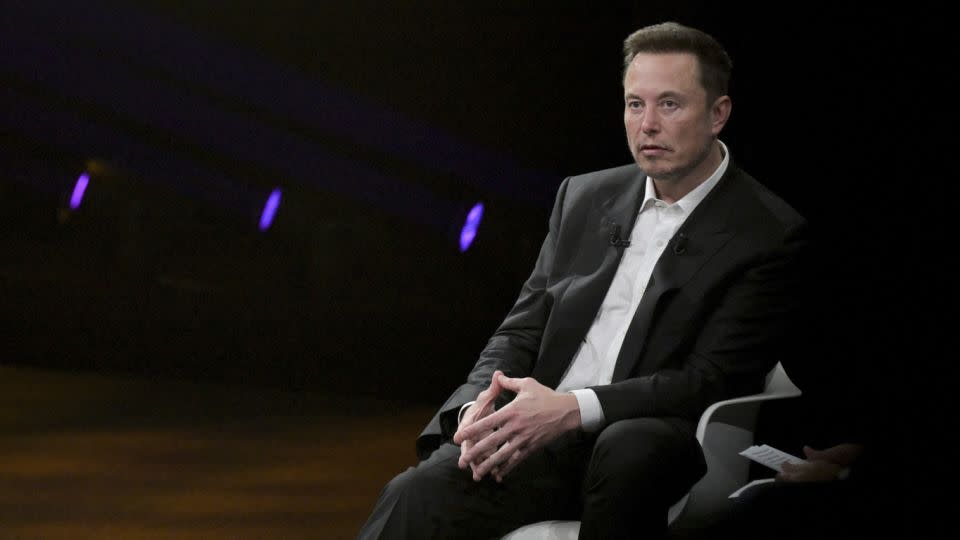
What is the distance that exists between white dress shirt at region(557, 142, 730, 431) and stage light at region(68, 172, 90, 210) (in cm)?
974

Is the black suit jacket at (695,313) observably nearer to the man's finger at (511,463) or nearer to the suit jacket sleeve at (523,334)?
the suit jacket sleeve at (523,334)

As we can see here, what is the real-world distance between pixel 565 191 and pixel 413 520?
0.79 metres

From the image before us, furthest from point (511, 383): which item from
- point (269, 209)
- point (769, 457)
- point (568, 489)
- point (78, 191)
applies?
point (78, 191)

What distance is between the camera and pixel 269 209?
11.0m

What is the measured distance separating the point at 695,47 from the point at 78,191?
9903 millimetres

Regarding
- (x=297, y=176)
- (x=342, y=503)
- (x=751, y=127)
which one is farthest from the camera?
(x=297, y=176)

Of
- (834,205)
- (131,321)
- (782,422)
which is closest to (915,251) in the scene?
(834,205)

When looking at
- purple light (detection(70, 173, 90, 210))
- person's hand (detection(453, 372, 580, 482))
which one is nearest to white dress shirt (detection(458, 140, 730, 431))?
person's hand (detection(453, 372, 580, 482))

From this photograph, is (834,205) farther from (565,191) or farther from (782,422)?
(565,191)

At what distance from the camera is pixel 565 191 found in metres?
2.33

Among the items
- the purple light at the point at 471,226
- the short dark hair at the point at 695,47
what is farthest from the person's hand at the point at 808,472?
the purple light at the point at 471,226

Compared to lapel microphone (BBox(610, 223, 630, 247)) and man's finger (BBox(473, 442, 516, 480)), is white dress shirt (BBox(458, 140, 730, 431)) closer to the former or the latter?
lapel microphone (BBox(610, 223, 630, 247))

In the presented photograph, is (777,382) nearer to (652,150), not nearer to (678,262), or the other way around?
(678,262)

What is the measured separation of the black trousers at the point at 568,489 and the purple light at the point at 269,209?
30.2 ft
